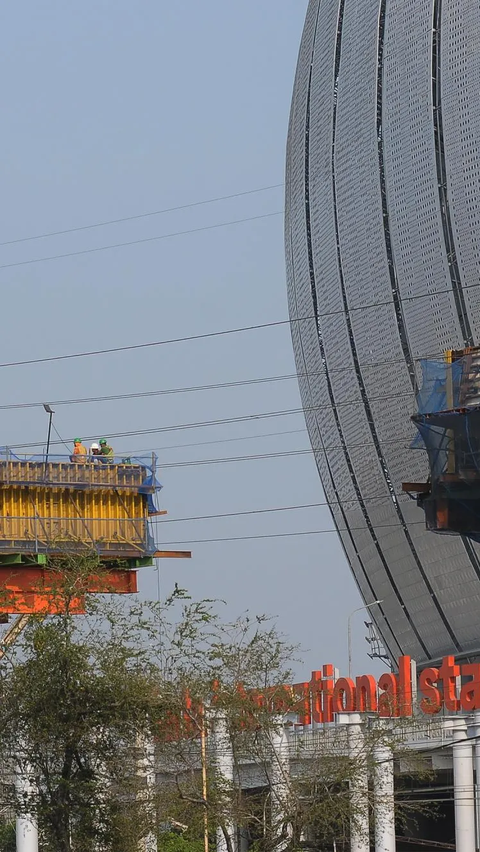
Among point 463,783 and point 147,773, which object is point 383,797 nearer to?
point 147,773

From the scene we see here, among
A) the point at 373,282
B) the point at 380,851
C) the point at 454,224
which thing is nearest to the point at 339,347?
the point at 373,282

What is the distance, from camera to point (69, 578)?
3130 centimetres

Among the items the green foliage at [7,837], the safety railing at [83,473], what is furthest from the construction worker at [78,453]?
the green foliage at [7,837]

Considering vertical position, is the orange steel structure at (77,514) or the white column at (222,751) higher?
the orange steel structure at (77,514)

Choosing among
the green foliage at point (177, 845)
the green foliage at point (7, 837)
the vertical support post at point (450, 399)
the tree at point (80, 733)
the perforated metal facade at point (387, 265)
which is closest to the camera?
the tree at point (80, 733)

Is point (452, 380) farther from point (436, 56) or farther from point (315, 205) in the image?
point (315, 205)

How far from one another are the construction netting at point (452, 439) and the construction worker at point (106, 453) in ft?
28.8

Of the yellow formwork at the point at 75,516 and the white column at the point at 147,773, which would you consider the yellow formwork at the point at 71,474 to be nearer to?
the yellow formwork at the point at 75,516

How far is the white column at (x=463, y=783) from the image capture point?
133 feet

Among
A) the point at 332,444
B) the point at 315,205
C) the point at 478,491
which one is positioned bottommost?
the point at 478,491

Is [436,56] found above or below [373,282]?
above

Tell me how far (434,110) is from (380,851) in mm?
26384

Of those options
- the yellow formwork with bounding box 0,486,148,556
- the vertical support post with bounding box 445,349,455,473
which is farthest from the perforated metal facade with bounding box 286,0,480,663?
the yellow formwork with bounding box 0,486,148,556

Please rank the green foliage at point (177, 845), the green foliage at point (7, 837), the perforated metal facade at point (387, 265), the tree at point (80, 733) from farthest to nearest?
the perforated metal facade at point (387, 265) < the green foliage at point (7, 837) < the green foliage at point (177, 845) < the tree at point (80, 733)
